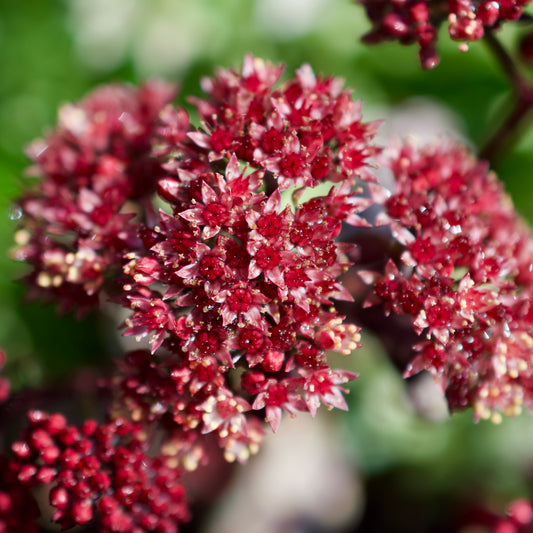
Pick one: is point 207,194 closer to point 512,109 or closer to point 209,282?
point 209,282

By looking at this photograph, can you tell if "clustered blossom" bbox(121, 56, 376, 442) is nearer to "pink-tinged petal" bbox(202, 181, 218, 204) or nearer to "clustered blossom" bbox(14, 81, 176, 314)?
"pink-tinged petal" bbox(202, 181, 218, 204)

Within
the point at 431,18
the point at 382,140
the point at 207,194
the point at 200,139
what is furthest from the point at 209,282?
the point at 382,140

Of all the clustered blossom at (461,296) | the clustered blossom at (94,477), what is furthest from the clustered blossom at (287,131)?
the clustered blossom at (94,477)

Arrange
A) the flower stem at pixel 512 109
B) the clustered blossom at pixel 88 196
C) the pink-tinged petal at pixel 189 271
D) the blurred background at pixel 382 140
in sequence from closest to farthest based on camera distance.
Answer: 1. the pink-tinged petal at pixel 189 271
2. the clustered blossom at pixel 88 196
3. the flower stem at pixel 512 109
4. the blurred background at pixel 382 140

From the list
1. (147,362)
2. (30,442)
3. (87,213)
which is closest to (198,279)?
(147,362)

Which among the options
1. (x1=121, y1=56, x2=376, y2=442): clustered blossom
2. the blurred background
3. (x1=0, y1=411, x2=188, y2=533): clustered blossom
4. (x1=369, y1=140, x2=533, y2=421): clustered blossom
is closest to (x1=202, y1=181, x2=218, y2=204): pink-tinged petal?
(x1=121, y1=56, x2=376, y2=442): clustered blossom

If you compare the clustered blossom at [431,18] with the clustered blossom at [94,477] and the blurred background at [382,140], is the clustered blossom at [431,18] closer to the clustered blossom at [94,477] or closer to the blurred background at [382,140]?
the blurred background at [382,140]
